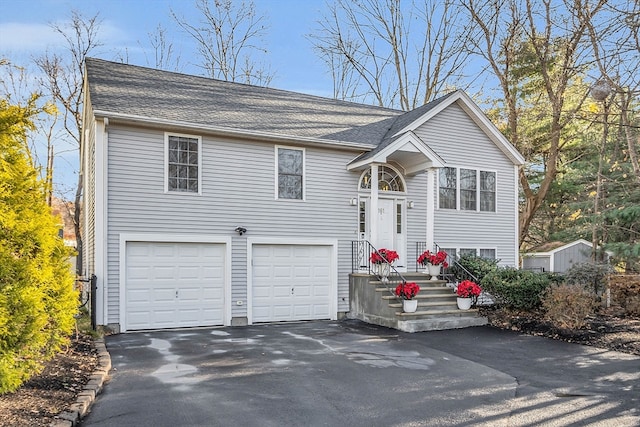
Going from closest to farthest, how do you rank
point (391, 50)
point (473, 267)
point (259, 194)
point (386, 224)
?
point (259, 194) → point (473, 267) → point (386, 224) → point (391, 50)

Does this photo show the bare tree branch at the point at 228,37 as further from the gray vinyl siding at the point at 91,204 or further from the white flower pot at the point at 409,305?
the white flower pot at the point at 409,305

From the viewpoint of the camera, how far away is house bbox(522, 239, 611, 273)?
51.6 ft

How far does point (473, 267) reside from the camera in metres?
12.6

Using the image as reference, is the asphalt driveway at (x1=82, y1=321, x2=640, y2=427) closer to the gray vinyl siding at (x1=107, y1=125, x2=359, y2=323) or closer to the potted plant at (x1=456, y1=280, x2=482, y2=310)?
the potted plant at (x1=456, y1=280, x2=482, y2=310)

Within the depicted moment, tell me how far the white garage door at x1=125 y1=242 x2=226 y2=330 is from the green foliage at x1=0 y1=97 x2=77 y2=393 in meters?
4.63

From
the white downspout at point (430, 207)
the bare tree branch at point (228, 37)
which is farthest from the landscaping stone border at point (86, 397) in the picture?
the bare tree branch at point (228, 37)

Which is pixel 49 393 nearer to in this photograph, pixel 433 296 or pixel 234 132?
pixel 234 132

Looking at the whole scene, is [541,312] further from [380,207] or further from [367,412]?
[367,412]

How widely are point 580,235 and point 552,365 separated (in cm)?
1536

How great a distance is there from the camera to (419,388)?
6.00 m

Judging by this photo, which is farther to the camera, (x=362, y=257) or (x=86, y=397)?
(x=362, y=257)

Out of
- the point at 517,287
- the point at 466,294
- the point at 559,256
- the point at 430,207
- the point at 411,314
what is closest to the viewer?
the point at 411,314

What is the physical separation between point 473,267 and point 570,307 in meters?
2.92

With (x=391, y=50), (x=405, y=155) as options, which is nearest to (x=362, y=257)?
(x=405, y=155)
